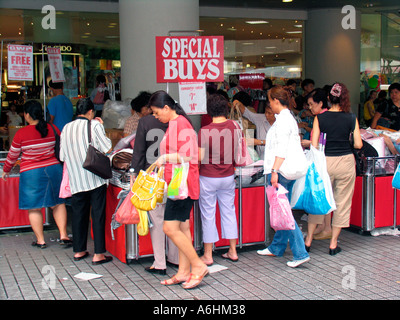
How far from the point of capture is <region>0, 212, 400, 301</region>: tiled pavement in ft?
15.4

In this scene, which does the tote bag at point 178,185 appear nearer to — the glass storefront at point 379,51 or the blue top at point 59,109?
the blue top at point 59,109

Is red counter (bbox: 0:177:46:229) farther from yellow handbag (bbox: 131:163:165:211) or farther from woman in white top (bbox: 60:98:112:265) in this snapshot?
yellow handbag (bbox: 131:163:165:211)

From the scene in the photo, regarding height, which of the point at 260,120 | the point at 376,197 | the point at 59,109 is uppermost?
the point at 59,109

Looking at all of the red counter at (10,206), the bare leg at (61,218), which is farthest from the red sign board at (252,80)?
the bare leg at (61,218)

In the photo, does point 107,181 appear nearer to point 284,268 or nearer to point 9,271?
point 9,271

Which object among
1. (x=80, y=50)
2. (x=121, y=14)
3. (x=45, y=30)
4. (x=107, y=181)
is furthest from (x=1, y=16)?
(x=107, y=181)

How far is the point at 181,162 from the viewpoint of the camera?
4.68 meters

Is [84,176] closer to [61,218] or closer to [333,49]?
[61,218]

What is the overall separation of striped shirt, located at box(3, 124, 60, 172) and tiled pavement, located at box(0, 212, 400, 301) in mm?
1042

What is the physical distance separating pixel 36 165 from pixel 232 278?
2.71 m

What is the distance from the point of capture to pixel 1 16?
466 inches

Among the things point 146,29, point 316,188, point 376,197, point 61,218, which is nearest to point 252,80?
point 146,29

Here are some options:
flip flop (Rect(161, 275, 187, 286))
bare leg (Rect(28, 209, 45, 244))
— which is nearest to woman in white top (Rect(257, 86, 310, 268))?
flip flop (Rect(161, 275, 187, 286))
